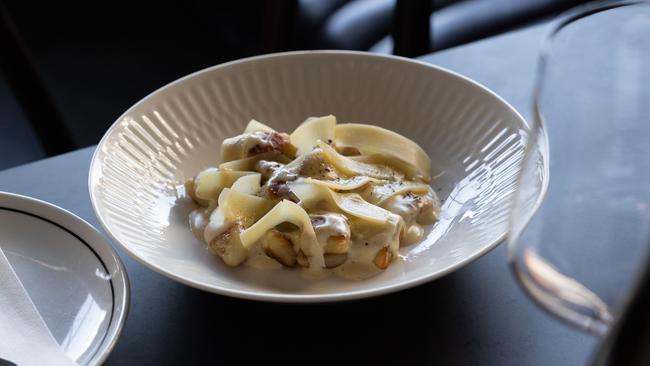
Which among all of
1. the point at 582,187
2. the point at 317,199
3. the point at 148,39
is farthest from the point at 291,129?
the point at 148,39

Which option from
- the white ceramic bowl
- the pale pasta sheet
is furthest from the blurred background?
the pale pasta sheet

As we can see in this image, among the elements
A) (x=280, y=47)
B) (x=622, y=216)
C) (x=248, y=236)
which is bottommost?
(x=280, y=47)

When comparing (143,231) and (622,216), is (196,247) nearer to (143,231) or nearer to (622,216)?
(143,231)

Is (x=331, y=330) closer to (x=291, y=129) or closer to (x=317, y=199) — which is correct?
(x=317, y=199)

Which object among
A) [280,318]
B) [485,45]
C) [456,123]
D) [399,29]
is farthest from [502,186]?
[399,29]

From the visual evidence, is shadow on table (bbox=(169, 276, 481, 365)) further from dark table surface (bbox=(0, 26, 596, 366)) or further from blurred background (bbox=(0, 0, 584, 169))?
blurred background (bbox=(0, 0, 584, 169))

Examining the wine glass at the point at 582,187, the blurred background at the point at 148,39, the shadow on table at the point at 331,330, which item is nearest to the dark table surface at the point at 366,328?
the shadow on table at the point at 331,330
